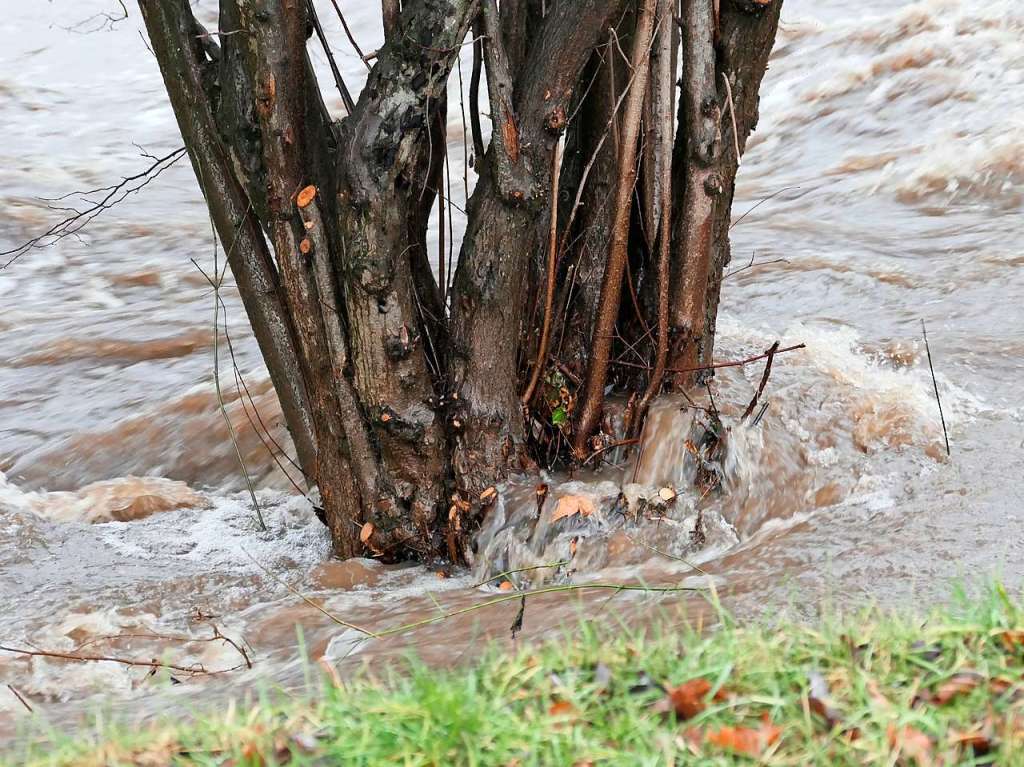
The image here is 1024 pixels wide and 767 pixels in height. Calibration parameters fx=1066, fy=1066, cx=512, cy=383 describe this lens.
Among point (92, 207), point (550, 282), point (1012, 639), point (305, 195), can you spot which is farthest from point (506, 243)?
point (92, 207)

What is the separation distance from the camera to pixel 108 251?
993 centimetres

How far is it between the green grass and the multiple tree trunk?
1.54 metres

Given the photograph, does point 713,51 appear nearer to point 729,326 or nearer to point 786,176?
point 729,326

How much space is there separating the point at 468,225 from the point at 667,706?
2.13 meters

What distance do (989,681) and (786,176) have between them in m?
8.21

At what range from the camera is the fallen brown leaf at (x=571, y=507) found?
3.86m

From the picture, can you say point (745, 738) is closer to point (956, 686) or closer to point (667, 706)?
point (667, 706)

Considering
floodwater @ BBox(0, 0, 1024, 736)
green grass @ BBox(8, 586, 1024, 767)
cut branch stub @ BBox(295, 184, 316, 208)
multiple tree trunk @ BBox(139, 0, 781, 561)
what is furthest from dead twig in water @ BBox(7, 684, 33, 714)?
cut branch stub @ BBox(295, 184, 316, 208)

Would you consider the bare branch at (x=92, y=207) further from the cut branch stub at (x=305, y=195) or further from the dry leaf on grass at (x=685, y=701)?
the dry leaf on grass at (x=685, y=701)

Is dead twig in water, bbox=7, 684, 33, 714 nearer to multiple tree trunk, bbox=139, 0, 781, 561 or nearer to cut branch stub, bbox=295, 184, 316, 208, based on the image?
multiple tree trunk, bbox=139, 0, 781, 561

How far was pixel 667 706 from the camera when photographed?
2.18m

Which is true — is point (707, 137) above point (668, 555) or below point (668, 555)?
above

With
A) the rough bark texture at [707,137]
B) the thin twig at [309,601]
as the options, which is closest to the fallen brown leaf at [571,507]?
the rough bark texture at [707,137]

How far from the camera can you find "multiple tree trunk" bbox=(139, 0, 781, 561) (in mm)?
3543
